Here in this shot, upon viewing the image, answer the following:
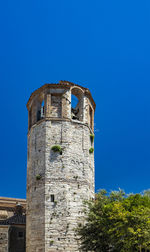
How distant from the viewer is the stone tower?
26.6 meters

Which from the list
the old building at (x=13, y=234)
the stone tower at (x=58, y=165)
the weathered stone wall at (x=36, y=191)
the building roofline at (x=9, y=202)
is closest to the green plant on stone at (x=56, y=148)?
the stone tower at (x=58, y=165)

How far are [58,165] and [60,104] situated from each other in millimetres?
6375

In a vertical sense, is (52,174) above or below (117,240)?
above

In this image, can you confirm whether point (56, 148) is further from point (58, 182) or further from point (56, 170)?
point (58, 182)

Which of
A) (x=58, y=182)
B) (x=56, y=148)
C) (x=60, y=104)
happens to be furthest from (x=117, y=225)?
(x=60, y=104)

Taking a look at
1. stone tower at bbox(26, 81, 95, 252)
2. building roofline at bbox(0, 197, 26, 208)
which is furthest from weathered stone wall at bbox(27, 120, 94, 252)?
building roofline at bbox(0, 197, 26, 208)

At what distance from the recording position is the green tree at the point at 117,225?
70.0 feet

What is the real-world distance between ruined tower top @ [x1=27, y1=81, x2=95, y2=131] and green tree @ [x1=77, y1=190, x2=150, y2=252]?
8.92 m

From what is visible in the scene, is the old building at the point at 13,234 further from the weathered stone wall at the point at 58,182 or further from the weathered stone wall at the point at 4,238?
the weathered stone wall at the point at 58,182

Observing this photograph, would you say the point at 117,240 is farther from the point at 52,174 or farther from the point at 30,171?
the point at 30,171

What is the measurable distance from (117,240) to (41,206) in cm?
779

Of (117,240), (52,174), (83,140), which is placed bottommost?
(117,240)

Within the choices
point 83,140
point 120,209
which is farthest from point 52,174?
point 120,209

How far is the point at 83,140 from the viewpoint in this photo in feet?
101
